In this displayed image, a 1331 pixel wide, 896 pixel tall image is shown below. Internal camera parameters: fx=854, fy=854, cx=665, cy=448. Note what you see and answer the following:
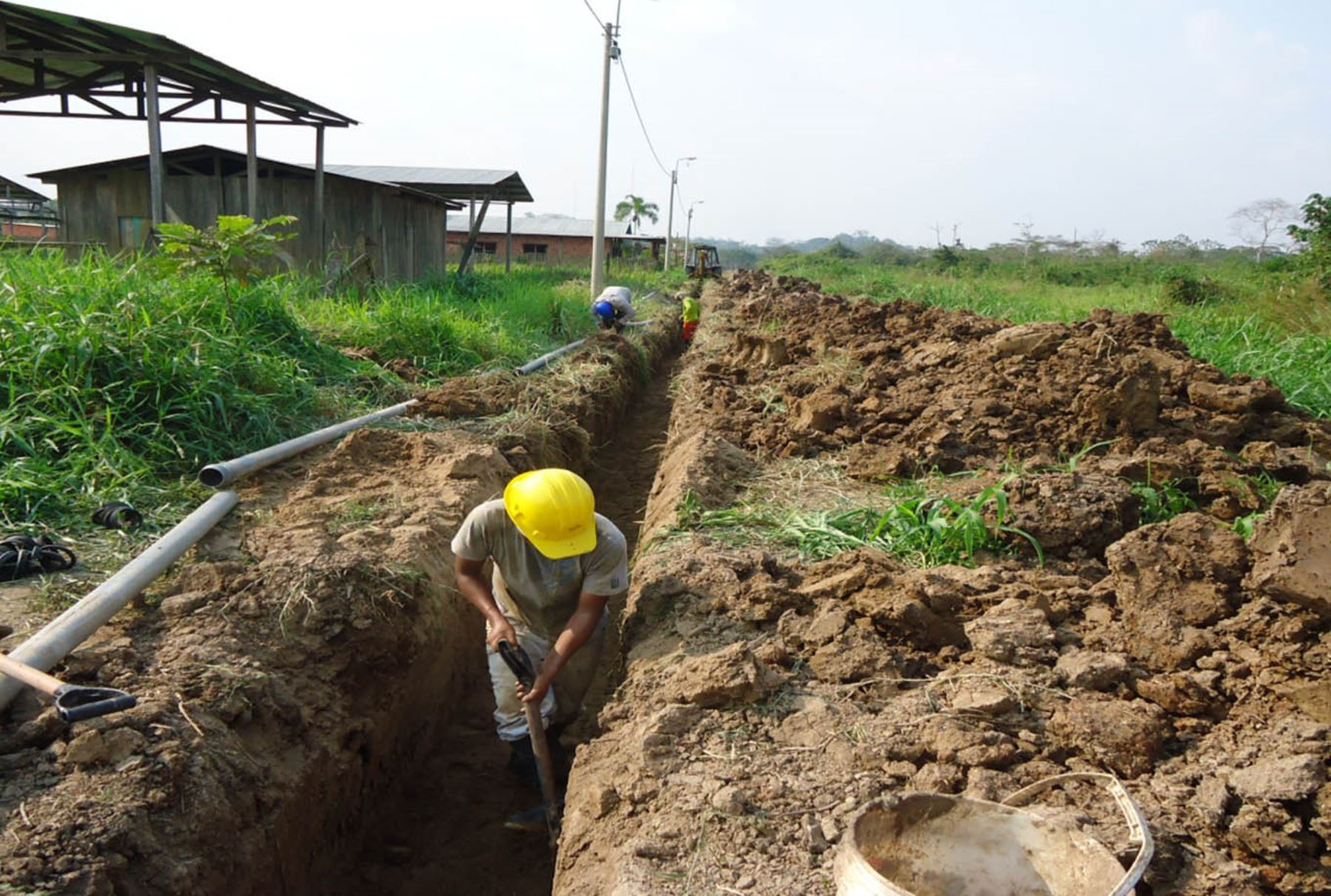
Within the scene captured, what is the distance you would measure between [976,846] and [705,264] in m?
31.7

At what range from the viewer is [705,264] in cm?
3278

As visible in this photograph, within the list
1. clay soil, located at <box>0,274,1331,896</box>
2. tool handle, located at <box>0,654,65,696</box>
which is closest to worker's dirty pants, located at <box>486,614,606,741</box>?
clay soil, located at <box>0,274,1331,896</box>

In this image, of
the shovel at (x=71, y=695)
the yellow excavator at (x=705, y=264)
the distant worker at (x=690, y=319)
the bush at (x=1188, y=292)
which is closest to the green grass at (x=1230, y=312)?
the bush at (x=1188, y=292)

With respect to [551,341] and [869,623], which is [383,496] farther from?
[551,341]

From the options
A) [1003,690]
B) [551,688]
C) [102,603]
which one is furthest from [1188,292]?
[102,603]

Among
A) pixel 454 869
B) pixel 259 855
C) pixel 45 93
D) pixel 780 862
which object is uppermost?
pixel 45 93

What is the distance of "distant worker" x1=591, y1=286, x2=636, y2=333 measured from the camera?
1240cm

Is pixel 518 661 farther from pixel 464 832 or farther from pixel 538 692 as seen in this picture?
pixel 464 832

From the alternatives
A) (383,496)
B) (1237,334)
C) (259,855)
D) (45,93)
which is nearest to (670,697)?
(259,855)

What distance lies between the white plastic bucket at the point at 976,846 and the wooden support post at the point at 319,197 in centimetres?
1137

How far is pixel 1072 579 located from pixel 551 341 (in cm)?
820

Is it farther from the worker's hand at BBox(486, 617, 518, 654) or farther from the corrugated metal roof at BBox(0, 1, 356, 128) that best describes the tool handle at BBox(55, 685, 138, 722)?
the corrugated metal roof at BBox(0, 1, 356, 128)

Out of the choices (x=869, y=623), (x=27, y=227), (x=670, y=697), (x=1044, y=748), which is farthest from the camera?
(x=27, y=227)

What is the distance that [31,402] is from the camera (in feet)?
→ 14.6
